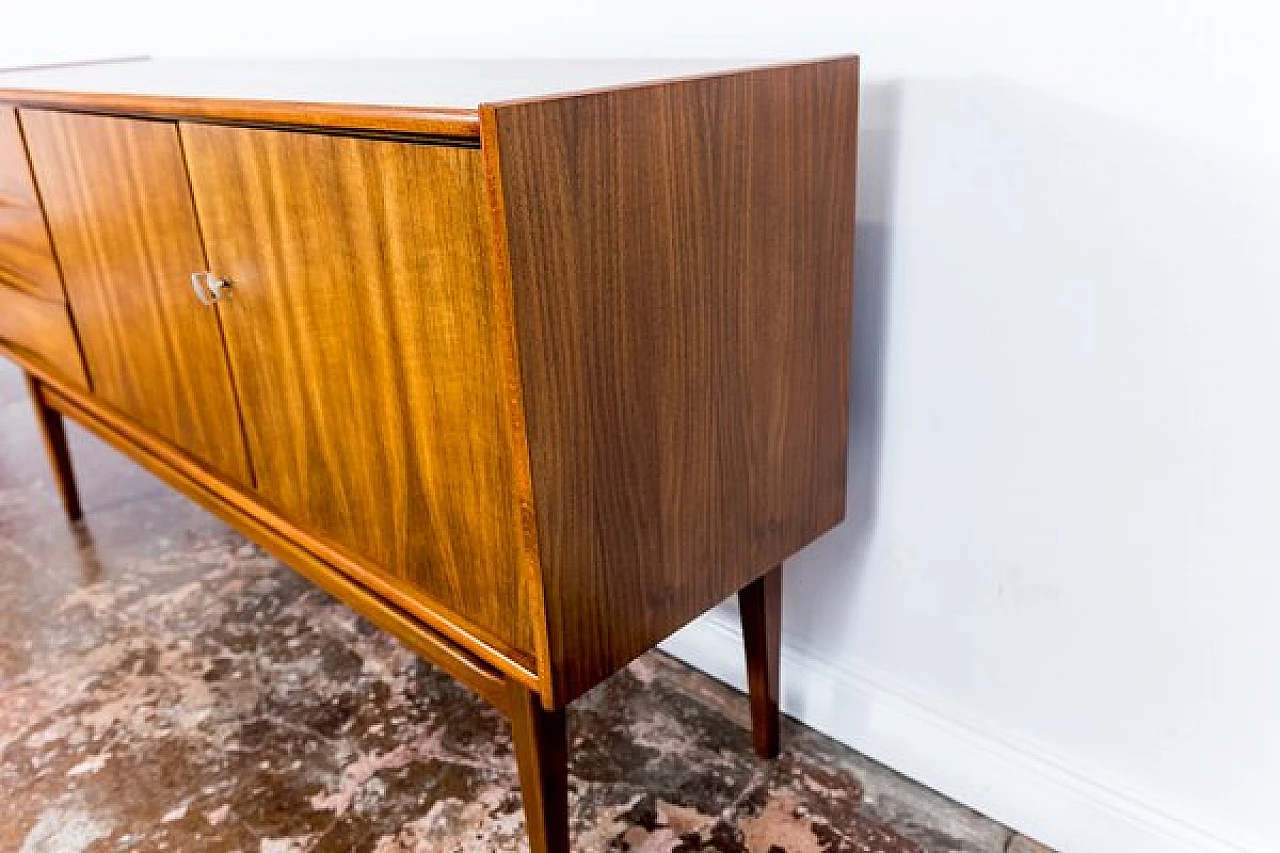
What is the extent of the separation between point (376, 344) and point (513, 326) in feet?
0.68

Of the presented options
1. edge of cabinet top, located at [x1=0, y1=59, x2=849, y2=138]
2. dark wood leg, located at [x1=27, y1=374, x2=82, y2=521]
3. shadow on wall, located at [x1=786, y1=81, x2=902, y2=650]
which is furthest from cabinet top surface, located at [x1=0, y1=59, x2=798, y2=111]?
dark wood leg, located at [x1=27, y1=374, x2=82, y2=521]

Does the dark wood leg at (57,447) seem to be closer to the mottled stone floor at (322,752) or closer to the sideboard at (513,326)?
the mottled stone floor at (322,752)

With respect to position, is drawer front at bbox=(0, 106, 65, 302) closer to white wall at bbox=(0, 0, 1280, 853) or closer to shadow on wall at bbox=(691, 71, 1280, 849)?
white wall at bbox=(0, 0, 1280, 853)

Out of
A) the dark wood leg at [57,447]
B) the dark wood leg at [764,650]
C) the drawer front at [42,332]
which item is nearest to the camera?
the dark wood leg at [764,650]

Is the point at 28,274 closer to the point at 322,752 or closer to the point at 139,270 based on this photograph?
the point at 139,270

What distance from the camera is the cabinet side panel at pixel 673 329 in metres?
0.71

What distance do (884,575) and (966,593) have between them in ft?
0.33

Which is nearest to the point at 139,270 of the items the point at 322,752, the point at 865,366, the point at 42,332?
the point at 42,332

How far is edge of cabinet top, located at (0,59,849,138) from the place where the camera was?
73cm

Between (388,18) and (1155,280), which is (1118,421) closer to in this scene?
(1155,280)

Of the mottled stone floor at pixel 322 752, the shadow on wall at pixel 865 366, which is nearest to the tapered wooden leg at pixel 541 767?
the mottled stone floor at pixel 322 752

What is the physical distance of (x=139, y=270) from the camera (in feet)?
3.76

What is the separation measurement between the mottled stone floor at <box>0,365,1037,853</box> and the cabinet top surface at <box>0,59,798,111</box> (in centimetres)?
80

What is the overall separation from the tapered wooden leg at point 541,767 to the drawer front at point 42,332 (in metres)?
0.91
